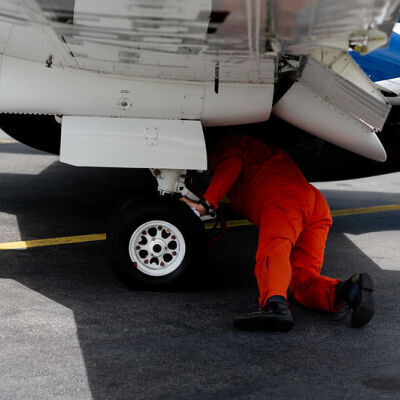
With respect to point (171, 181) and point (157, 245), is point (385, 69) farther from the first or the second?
point (157, 245)

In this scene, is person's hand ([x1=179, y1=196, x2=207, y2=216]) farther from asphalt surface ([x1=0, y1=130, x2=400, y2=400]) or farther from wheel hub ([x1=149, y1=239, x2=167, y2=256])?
asphalt surface ([x1=0, y1=130, x2=400, y2=400])

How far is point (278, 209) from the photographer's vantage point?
4.99 metres

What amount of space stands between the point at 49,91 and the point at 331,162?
3.00m

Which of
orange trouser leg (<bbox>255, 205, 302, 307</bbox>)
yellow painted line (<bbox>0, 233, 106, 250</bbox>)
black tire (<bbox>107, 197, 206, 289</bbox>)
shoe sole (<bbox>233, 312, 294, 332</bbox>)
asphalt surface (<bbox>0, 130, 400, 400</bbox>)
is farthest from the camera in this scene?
yellow painted line (<bbox>0, 233, 106, 250</bbox>)

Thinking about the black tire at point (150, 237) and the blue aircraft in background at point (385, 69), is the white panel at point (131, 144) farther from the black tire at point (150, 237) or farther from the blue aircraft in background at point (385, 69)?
the blue aircraft in background at point (385, 69)

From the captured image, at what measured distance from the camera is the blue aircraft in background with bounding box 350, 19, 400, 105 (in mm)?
6609

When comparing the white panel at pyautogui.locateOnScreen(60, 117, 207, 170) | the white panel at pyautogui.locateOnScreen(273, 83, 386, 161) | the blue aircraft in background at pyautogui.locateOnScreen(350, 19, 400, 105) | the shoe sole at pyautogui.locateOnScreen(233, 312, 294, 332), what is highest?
the blue aircraft in background at pyautogui.locateOnScreen(350, 19, 400, 105)

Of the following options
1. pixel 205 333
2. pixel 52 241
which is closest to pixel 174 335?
pixel 205 333

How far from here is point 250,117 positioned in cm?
→ 539

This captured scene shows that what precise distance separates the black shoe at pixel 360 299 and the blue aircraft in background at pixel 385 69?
2358 mm

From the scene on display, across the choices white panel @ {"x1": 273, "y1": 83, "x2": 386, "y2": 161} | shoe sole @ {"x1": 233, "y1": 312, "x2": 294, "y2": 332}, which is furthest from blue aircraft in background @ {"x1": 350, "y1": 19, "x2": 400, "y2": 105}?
shoe sole @ {"x1": 233, "y1": 312, "x2": 294, "y2": 332}

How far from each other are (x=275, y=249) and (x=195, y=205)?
0.71m

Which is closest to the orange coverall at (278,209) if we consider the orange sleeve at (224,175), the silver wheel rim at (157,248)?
the orange sleeve at (224,175)

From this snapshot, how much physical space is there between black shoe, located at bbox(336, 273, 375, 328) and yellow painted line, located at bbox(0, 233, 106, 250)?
2.53 metres
